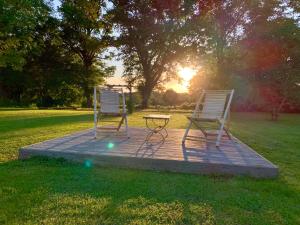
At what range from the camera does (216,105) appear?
21.0 feet

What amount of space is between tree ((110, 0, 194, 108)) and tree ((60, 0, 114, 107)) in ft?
11.6

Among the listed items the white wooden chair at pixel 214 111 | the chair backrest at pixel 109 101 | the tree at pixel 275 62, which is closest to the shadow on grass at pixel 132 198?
the white wooden chair at pixel 214 111

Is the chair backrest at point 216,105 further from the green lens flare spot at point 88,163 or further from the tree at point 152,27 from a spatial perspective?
the tree at point 152,27

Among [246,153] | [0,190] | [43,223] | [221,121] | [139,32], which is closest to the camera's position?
[43,223]

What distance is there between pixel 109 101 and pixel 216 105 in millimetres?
2459

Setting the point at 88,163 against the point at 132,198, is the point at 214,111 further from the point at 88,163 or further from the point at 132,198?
the point at 132,198

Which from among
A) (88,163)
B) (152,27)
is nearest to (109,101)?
(88,163)

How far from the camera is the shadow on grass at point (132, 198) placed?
3000mm

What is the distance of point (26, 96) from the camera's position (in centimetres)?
3180

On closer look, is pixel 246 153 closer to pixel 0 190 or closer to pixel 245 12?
pixel 0 190

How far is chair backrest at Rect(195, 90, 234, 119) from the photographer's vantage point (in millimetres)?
6198

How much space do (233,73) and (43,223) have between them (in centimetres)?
1895

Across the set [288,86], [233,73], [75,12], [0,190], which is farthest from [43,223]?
[75,12]

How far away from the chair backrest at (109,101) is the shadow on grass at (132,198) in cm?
251
